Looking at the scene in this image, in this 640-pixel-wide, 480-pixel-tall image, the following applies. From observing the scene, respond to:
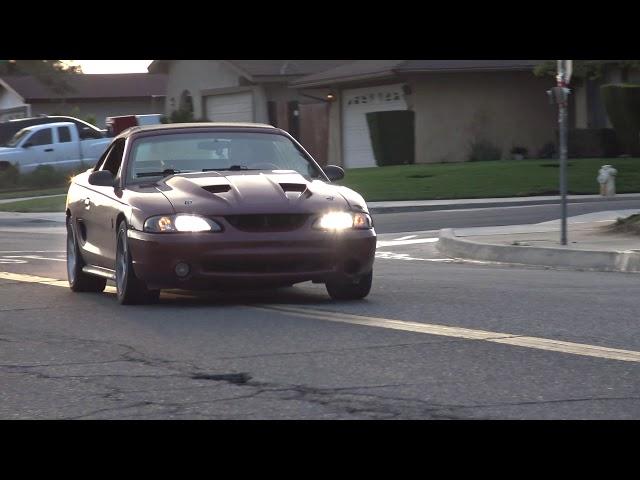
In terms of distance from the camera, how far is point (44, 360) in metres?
8.33

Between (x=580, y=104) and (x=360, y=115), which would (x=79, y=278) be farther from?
(x=360, y=115)

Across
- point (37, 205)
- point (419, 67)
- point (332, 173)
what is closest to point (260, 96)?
point (419, 67)

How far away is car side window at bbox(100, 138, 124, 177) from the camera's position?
40.0 ft

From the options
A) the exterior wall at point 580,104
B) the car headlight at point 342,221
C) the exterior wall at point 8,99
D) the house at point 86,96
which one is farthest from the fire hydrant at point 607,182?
the exterior wall at point 8,99

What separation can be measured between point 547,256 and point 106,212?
5.53 metres

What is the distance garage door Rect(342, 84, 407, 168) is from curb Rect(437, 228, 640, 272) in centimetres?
2346

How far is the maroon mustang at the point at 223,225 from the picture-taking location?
10.3 meters

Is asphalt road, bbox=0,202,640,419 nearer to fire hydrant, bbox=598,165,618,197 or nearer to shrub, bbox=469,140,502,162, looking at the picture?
fire hydrant, bbox=598,165,618,197

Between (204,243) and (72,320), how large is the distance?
3.66 feet

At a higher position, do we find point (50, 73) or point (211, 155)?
point (50, 73)

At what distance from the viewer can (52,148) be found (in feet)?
127
